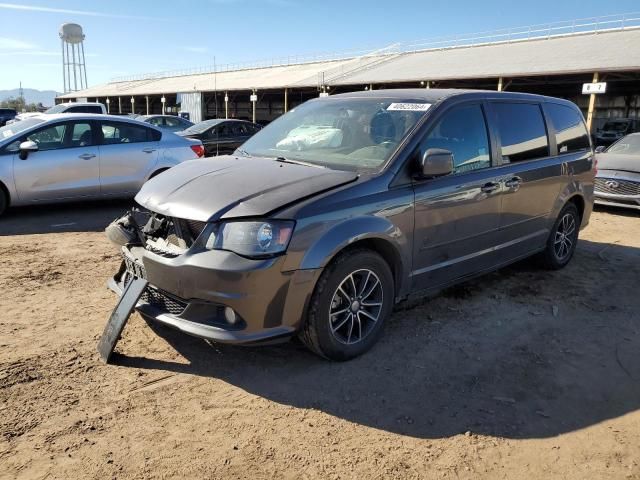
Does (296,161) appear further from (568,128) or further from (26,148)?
(26,148)

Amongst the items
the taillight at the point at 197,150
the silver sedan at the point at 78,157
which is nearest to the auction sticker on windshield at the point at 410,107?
the silver sedan at the point at 78,157

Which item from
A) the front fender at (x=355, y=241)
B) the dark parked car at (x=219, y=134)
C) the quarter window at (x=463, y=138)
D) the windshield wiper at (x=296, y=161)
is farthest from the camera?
the dark parked car at (x=219, y=134)

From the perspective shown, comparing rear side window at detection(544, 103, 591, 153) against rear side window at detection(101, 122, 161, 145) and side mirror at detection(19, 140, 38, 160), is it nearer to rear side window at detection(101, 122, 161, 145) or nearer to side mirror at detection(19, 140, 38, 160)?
rear side window at detection(101, 122, 161, 145)

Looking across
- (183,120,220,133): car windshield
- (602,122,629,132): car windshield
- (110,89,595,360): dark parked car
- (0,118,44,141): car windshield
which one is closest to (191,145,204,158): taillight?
(0,118,44,141): car windshield

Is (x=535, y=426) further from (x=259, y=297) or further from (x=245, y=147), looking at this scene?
(x=245, y=147)

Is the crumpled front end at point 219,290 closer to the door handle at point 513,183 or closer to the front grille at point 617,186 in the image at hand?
the door handle at point 513,183

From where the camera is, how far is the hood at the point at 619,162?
9461 mm

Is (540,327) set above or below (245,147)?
below

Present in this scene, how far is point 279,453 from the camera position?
2676mm

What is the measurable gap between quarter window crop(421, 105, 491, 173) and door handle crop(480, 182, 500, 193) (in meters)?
0.16

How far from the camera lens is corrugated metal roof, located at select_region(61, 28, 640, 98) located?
2370 cm

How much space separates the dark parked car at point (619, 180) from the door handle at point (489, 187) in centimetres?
608

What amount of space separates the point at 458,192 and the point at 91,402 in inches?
116

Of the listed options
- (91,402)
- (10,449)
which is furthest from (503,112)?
(10,449)
